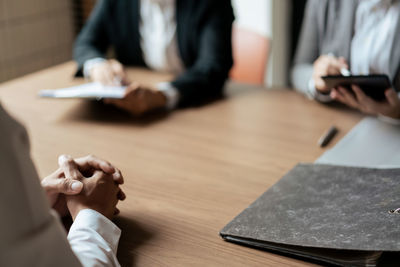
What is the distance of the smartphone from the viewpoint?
1319 millimetres

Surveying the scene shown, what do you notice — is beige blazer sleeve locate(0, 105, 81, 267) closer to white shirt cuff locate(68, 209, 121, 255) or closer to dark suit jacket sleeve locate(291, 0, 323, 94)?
white shirt cuff locate(68, 209, 121, 255)

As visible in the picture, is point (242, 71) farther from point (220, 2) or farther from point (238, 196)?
point (238, 196)

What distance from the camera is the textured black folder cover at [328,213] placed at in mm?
824

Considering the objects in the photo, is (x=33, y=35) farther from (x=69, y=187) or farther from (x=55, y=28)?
(x=69, y=187)

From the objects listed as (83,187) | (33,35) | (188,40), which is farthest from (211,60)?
(33,35)

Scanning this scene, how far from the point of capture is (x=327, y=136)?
4.44ft

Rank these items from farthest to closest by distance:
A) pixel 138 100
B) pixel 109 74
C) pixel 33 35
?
pixel 33 35 < pixel 109 74 < pixel 138 100

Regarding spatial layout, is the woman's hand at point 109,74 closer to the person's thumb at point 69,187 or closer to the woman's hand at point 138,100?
the woman's hand at point 138,100

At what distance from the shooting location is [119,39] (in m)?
2.16

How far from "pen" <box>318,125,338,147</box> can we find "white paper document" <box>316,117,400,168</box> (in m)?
0.03

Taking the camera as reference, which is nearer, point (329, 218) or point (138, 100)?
point (329, 218)

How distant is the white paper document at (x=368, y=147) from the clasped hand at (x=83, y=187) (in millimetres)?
521

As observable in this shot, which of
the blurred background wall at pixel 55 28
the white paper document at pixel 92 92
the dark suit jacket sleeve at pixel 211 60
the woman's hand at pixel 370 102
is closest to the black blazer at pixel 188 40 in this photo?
the dark suit jacket sleeve at pixel 211 60

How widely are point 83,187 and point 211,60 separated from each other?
1020 mm
